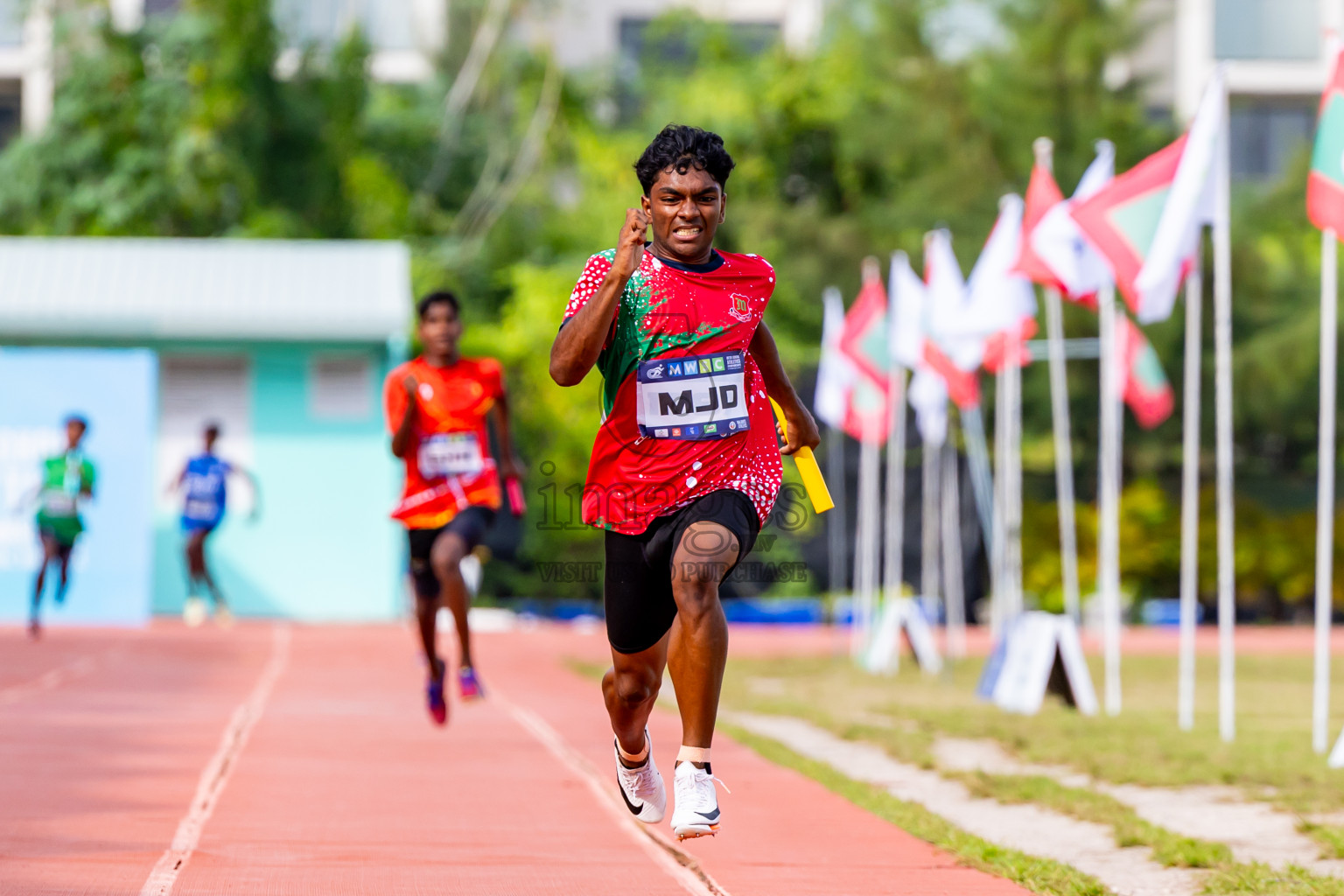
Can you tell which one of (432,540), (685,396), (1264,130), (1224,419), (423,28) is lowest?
(432,540)

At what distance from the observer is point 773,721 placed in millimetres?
12031

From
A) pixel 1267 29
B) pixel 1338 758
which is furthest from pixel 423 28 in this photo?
pixel 1338 758

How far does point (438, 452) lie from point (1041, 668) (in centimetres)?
508

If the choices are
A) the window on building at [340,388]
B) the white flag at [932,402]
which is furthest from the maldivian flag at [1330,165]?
the window on building at [340,388]

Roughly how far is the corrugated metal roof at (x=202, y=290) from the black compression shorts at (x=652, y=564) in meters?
17.9

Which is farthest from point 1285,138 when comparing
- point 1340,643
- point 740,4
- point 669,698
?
point 669,698

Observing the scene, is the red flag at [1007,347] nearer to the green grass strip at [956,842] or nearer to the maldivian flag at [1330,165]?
the maldivian flag at [1330,165]

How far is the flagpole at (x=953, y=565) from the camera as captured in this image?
16.9 metres

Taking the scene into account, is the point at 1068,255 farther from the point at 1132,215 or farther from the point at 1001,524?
the point at 1001,524

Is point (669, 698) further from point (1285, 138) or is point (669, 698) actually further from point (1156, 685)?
point (1285, 138)

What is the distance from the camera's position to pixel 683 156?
16.8ft

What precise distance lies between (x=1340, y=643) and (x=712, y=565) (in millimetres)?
21690

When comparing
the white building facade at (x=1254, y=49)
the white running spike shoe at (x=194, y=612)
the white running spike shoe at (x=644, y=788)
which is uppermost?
the white building facade at (x=1254, y=49)

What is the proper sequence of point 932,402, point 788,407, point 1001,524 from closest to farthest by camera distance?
point 788,407 → point 932,402 → point 1001,524
